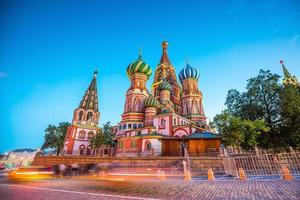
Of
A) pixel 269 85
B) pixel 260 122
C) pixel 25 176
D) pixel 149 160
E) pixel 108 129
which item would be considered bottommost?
pixel 25 176

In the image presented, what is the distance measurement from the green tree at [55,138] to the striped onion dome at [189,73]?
3606cm

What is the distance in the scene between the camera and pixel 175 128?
1088 inches

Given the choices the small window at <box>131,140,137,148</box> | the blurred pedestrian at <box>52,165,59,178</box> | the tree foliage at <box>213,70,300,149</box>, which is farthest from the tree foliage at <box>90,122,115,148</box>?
the tree foliage at <box>213,70,300,149</box>

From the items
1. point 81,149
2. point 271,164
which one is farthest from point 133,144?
point 271,164

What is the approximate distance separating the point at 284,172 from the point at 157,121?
70.7 ft

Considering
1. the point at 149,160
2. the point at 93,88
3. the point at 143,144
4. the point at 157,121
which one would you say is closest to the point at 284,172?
the point at 149,160

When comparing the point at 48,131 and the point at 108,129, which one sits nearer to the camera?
the point at 108,129

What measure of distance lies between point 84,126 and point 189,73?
102ft

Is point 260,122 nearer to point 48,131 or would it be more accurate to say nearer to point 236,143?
point 236,143

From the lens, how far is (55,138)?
4003 cm

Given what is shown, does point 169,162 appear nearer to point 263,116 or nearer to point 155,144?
point 155,144

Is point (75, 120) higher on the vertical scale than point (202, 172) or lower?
higher

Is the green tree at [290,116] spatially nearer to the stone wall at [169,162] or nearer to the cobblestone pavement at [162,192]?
the stone wall at [169,162]

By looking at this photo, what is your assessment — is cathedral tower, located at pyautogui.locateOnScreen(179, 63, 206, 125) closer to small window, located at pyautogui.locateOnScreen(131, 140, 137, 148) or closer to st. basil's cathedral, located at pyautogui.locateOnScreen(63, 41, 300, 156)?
st. basil's cathedral, located at pyautogui.locateOnScreen(63, 41, 300, 156)
